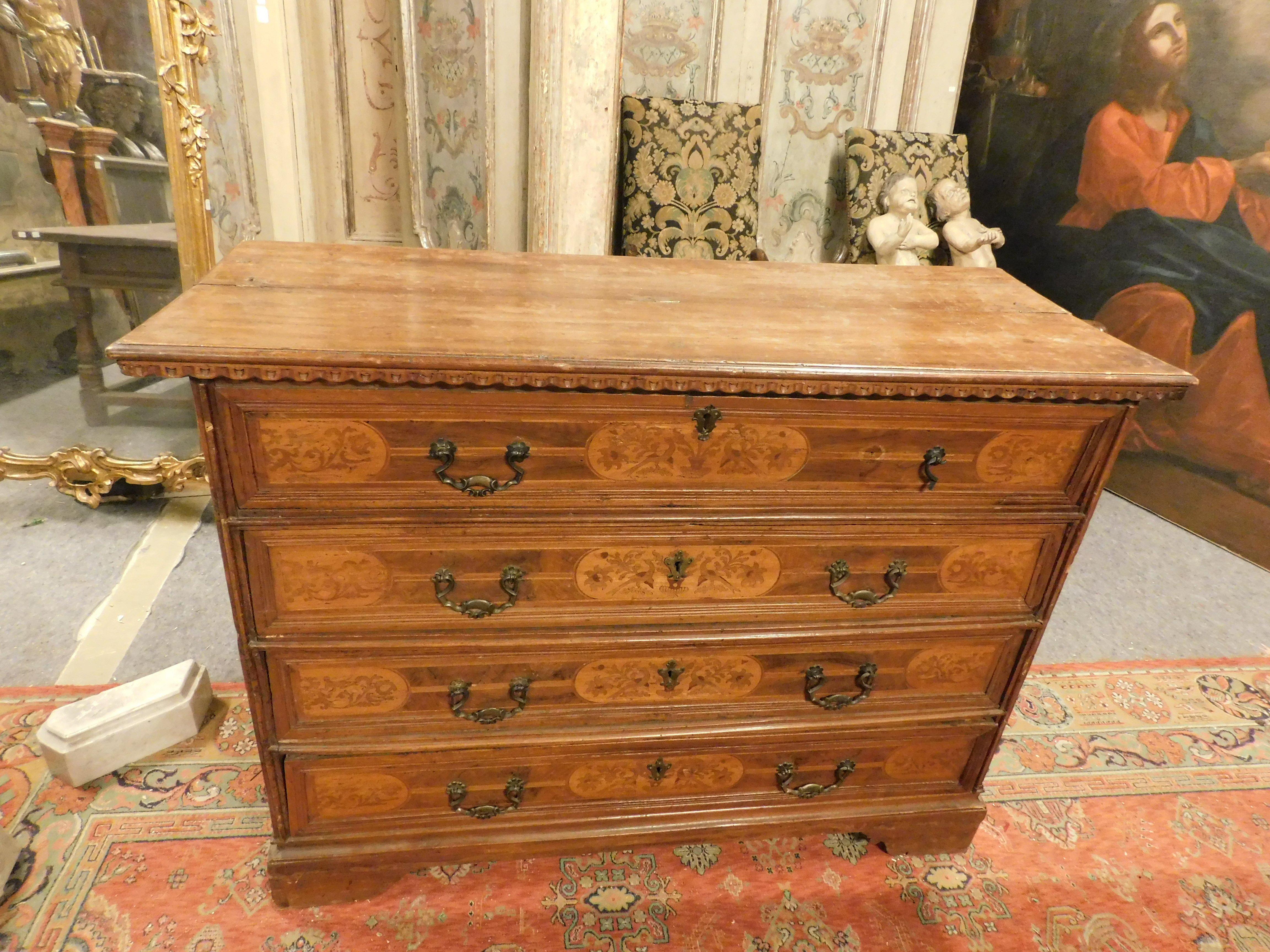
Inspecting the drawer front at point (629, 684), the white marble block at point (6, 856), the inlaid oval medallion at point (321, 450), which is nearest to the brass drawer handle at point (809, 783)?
the drawer front at point (629, 684)

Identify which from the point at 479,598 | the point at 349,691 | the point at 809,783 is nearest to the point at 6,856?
the point at 349,691

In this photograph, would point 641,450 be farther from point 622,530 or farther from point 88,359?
point 88,359

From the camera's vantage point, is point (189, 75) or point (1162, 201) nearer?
point (189, 75)

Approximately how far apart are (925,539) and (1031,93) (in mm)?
3228

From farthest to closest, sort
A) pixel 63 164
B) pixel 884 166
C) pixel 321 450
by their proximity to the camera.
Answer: pixel 884 166 → pixel 63 164 → pixel 321 450

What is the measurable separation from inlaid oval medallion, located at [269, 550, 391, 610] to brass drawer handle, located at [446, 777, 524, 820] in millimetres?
501

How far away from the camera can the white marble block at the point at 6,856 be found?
161cm

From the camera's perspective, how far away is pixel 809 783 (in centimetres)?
175

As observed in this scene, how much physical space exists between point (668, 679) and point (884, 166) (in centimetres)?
307

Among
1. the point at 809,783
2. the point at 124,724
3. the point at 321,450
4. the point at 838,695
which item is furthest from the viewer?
the point at 124,724

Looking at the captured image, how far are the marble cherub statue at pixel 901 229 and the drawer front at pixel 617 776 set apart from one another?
2.52m

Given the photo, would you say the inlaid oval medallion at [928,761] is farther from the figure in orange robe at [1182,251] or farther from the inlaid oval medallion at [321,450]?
the figure in orange robe at [1182,251]

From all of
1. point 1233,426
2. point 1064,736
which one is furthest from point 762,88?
point 1064,736

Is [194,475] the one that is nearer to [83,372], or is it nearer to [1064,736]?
[83,372]
